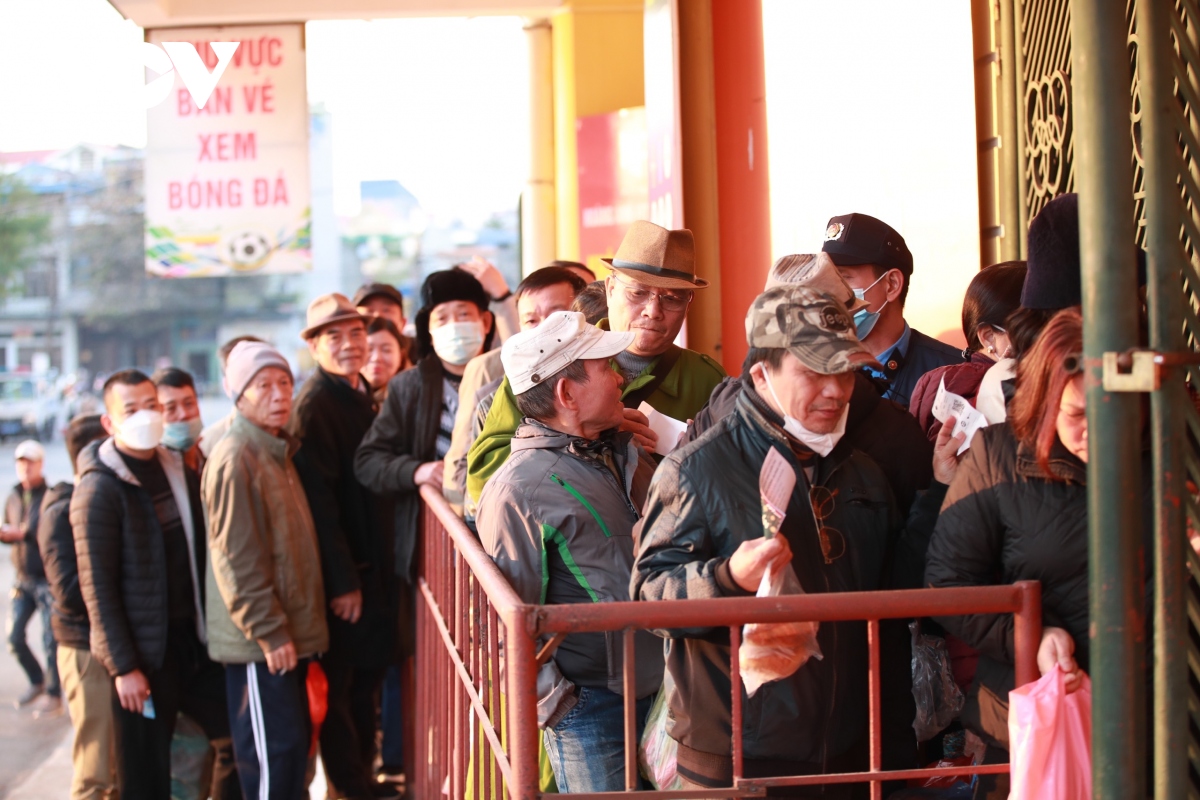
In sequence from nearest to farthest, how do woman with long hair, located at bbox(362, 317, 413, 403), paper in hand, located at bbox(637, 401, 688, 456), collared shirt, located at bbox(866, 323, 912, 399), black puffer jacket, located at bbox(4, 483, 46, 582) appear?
paper in hand, located at bbox(637, 401, 688, 456) → collared shirt, located at bbox(866, 323, 912, 399) → woman with long hair, located at bbox(362, 317, 413, 403) → black puffer jacket, located at bbox(4, 483, 46, 582)

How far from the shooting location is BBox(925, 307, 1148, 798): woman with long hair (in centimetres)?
215

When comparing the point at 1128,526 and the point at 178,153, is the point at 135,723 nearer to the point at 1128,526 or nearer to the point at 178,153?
the point at 1128,526

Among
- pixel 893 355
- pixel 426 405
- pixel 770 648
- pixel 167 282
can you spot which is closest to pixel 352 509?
pixel 426 405

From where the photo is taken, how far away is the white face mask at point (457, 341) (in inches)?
211

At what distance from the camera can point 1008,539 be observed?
88.1 inches

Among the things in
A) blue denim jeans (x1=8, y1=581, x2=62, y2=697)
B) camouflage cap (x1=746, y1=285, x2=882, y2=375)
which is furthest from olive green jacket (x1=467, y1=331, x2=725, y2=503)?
blue denim jeans (x1=8, y1=581, x2=62, y2=697)

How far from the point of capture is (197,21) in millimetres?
9133

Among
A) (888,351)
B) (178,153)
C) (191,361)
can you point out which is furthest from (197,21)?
(191,361)

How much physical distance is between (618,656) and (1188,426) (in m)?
1.55

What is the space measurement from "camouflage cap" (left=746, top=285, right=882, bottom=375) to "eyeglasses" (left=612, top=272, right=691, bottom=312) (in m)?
1.18

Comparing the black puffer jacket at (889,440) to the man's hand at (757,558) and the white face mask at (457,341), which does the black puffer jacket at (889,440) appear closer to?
the man's hand at (757,558)

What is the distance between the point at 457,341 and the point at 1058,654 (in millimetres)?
3642

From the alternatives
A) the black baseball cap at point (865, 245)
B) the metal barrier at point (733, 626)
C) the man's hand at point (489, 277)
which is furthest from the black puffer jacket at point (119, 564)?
the black baseball cap at point (865, 245)

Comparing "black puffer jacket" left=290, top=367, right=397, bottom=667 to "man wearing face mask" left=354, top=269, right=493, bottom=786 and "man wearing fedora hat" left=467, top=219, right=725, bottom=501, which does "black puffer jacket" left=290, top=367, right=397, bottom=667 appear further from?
"man wearing fedora hat" left=467, top=219, right=725, bottom=501
